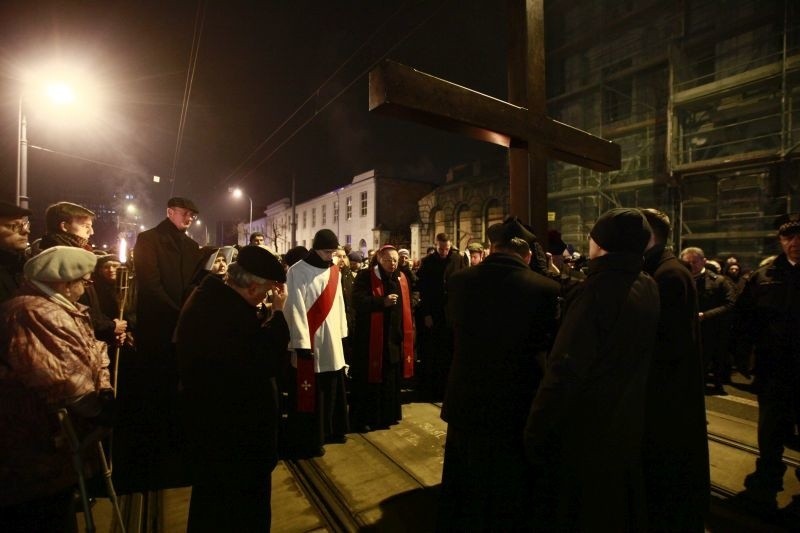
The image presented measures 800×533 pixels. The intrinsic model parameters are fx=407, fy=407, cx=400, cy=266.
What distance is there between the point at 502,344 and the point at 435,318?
4183 mm

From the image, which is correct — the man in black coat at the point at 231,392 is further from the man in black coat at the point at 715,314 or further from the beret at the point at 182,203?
the man in black coat at the point at 715,314

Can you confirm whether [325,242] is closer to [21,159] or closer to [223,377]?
[223,377]

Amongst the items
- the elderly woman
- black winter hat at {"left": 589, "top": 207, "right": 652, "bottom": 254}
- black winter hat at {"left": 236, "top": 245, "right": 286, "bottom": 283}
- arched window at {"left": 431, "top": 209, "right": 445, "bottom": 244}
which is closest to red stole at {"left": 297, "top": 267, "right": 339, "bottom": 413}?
black winter hat at {"left": 236, "top": 245, "right": 286, "bottom": 283}

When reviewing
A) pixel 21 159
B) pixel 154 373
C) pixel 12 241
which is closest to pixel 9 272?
pixel 12 241

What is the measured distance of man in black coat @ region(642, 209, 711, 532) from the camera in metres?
2.38

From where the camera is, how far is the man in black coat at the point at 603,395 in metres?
2.07

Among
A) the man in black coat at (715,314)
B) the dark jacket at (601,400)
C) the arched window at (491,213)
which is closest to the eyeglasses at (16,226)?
the dark jacket at (601,400)

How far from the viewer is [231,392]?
2141 millimetres

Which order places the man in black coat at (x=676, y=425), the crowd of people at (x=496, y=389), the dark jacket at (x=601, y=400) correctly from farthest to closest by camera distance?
the man in black coat at (x=676, y=425)
the dark jacket at (x=601, y=400)
the crowd of people at (x=496, y=389)

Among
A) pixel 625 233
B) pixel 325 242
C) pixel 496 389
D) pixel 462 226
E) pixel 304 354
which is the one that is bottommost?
pixel 304 354

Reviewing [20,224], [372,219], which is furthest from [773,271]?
[372,219]

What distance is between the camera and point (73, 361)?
6.55 feet

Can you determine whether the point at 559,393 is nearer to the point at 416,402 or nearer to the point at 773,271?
the point at 773,271

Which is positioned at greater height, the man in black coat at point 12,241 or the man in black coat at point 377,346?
the man in black coat at point 12,241
